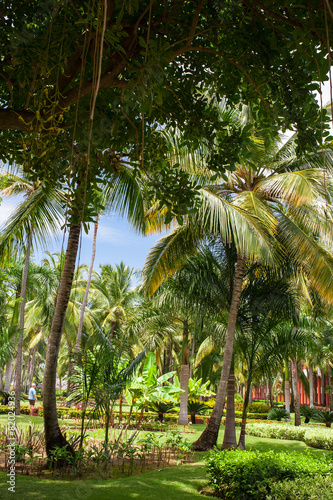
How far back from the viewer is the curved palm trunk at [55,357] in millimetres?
7086

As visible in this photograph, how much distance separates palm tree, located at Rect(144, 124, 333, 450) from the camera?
30.5 ft

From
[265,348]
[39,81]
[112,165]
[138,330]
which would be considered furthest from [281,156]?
[138,330]

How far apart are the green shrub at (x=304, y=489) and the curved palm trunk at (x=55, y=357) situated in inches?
149

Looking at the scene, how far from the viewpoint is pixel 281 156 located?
11766 mm

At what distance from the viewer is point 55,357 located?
24.4 feet

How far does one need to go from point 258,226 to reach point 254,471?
211 inches

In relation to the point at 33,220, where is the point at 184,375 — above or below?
below

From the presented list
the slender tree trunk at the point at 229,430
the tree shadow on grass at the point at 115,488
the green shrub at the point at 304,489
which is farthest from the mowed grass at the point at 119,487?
the slender tree trunk at the point at 229,430

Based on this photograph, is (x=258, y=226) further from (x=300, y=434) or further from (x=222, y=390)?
(x=300, y=434)

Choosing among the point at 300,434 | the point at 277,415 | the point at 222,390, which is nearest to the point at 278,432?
the point at 300,434

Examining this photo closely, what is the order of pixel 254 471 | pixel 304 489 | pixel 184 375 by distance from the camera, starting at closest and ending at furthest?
pixel 304 489, pixel 254 471, pixel 184 375

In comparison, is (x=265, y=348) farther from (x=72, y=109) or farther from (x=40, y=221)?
(x=72, y=109)

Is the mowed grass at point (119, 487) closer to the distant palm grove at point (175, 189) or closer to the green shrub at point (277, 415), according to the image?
the distant palm grove at point (175, 189)

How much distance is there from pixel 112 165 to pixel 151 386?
8.41 meters
